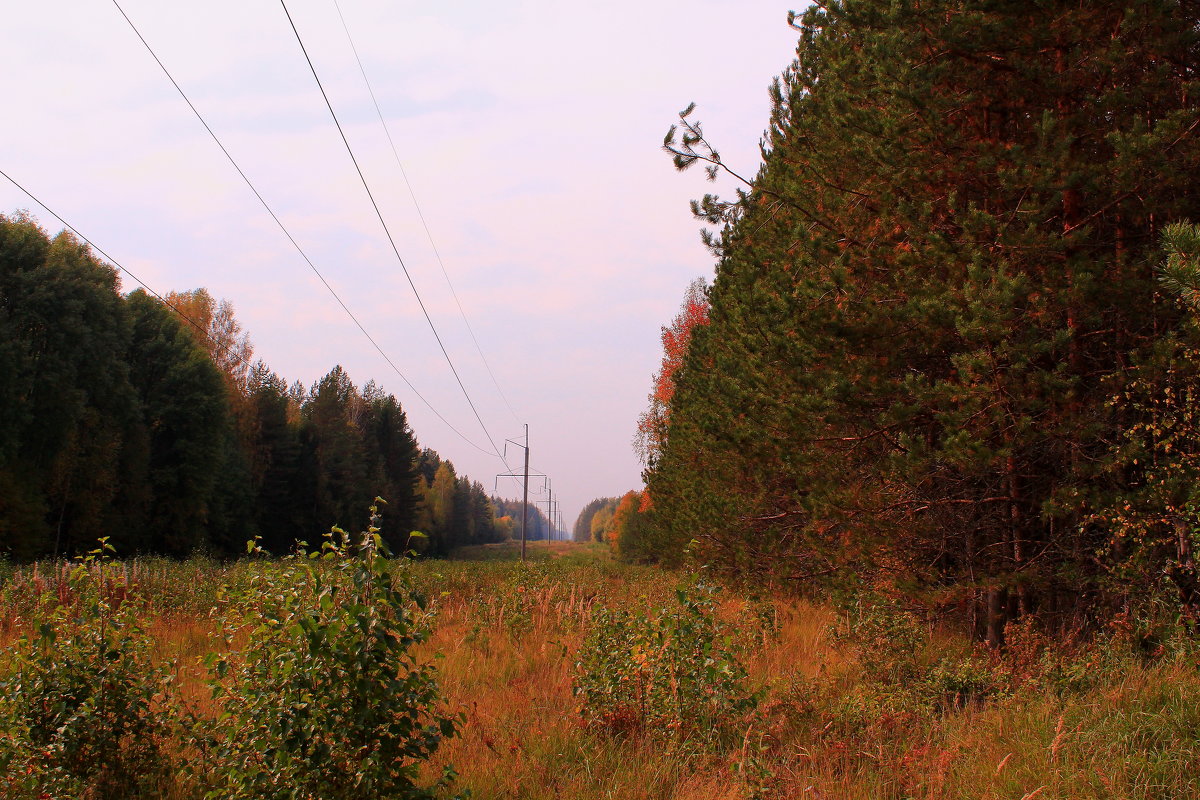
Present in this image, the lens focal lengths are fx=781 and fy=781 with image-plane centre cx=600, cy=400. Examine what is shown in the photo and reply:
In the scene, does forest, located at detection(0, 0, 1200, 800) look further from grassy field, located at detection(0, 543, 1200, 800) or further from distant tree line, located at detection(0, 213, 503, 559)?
distant tree line, located at detection(0, 213, 503, 559)

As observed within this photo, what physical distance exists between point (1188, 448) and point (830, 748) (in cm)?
356

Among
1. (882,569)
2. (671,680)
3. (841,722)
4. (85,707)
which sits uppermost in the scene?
(882,569)

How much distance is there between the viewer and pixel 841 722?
18.5 ft

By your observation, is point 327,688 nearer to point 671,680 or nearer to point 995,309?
point 671,680

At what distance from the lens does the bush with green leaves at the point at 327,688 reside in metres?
3.74

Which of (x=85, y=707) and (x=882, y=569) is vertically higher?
(x=882, y=569)

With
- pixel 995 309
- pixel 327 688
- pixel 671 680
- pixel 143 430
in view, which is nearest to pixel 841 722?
pixel 671 680

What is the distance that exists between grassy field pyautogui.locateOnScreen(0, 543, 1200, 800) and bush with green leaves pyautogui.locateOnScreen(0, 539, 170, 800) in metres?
0.18

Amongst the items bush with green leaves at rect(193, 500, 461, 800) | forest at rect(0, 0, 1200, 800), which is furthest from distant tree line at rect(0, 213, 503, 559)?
bush with green leaves at rect(193, 500, 461, 800)

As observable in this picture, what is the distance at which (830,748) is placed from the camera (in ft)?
16.8

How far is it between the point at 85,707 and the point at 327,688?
5.19 feet

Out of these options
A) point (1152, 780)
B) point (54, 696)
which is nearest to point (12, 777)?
point (54, 696)

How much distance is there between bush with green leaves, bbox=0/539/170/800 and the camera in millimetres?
4105

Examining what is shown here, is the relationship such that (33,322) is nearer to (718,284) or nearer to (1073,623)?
(718,284)
